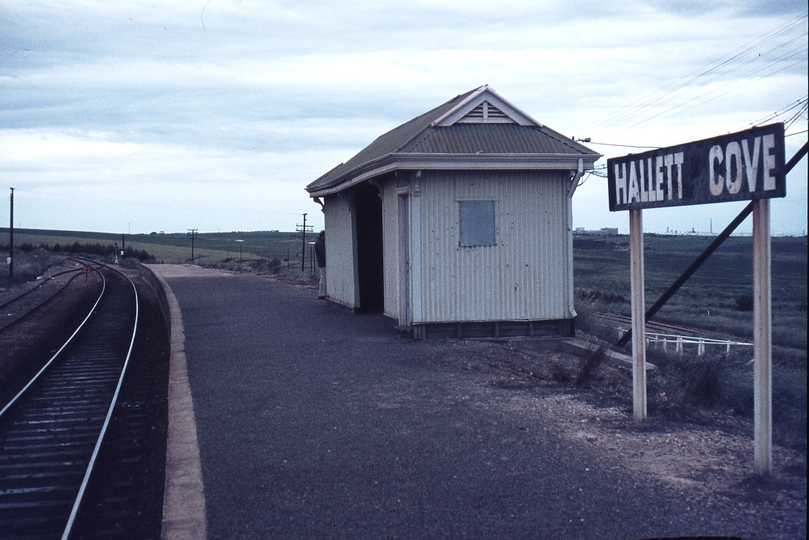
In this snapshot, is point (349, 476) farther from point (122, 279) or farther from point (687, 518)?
point (122, 279)

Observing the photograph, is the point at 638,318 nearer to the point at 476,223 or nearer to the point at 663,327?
the point at 476,223

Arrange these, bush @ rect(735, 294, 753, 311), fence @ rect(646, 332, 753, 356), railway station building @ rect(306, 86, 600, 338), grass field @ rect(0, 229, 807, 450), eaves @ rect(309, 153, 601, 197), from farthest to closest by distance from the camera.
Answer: bush @ rect(735, 294, 753, 311) → fence @ rect(646, 332, 753, 356) → railway station building @ rect(306, 86, 600, 338) → eaves @ rect(309, 153, 601, 197) → grass field @ rect(0, 229, 807, 450)

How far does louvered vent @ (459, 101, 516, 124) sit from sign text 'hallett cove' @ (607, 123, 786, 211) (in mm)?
5862

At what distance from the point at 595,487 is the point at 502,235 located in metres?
6.89

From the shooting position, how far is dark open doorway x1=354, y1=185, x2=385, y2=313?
52.6 ft

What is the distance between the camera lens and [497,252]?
1171cm

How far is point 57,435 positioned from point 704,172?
7313 mm

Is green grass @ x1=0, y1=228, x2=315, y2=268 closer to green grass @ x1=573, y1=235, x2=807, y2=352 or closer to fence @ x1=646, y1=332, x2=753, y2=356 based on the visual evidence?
green grass @ x1=573, y1=235, x2=807, y2=352

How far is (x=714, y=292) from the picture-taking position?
109ft

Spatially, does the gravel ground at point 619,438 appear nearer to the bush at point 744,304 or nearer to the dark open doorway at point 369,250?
the dark open doorway at point 369,250

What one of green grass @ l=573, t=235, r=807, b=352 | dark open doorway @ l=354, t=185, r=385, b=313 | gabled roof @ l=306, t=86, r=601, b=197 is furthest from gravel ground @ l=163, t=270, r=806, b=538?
dark open doorway @ l=354, t=185, r=385, b=313

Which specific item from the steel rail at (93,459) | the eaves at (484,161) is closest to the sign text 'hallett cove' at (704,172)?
the eaves at (484,161)

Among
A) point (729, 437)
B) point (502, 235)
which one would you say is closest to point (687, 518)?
point (729, 437)

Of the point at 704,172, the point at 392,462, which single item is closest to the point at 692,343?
the point at 704,172
